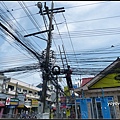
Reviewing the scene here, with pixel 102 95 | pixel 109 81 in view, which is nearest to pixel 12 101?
pixel 102 95

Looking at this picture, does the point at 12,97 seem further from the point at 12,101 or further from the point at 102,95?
the point at 102,95

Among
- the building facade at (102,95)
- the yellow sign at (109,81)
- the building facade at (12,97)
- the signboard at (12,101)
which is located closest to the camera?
the building facade at (102,95)

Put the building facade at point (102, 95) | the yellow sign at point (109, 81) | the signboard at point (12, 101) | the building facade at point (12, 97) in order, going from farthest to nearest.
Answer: the building facade at point (12, 97) < the signboard at point (12, 101) < the yellow sign at point (109, 81) < the building facade at point (102, 95)

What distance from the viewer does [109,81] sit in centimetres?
1038

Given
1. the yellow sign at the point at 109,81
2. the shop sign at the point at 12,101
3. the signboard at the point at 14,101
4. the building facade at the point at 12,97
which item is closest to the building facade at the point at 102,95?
the yellow sign at the point at 109,81

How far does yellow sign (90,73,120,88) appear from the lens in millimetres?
10156

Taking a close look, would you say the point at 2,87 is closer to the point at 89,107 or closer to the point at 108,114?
the point at 89,107

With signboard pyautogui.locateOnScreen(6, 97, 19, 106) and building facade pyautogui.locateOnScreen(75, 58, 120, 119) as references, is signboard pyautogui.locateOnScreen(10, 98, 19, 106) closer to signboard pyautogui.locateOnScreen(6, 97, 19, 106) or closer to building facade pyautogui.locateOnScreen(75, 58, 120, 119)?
signboard pyautogui.locateOnScreen(6, 97, 19, 106)

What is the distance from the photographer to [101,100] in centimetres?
880

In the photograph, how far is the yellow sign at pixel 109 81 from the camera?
10.2 m

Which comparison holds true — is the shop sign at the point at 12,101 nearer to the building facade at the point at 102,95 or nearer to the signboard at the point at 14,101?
the signboard at the point at 14,101

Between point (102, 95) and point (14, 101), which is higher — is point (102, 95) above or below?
above

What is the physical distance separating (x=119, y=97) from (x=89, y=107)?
2359 mm

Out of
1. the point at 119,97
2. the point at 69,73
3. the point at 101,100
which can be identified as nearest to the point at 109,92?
the point at 119,97
